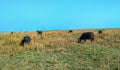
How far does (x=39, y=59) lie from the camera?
20484mm

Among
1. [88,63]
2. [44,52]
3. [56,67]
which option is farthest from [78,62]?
[44,52]

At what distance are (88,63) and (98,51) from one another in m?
3.13

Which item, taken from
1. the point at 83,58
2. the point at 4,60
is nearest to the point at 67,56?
the point at 83,58

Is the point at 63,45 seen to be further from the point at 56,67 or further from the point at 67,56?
the point at 56,67

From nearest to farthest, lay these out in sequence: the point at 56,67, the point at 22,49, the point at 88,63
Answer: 1. the point at 56,67
2. the point at 88,63
3. the point at 22,49

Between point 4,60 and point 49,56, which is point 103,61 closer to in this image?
point 49,56

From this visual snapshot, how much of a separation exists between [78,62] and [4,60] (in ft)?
16.3

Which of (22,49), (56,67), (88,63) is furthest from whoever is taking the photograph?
(22,49)

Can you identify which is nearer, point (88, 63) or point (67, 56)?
point (88, 63)

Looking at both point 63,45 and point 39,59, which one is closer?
point 39,59

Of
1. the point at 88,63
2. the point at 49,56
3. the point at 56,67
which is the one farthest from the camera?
the point at 49,56

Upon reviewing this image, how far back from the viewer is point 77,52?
22391 millimetres

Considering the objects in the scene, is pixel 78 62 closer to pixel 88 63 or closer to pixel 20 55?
pixel 88 63

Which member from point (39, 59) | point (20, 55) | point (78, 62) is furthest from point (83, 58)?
point (20, 55)
